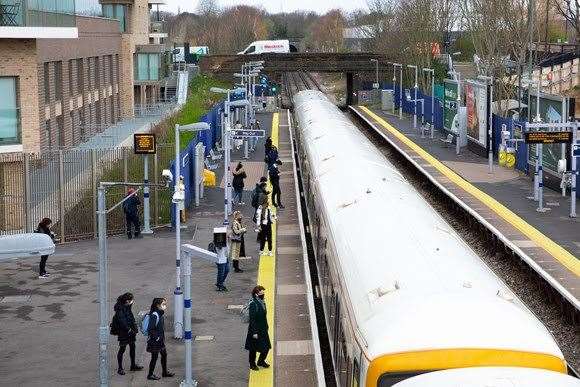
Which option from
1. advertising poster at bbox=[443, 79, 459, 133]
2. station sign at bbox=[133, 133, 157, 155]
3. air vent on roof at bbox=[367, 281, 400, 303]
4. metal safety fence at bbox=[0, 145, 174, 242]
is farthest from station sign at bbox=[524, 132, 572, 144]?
air vent on roof at bbox=[367, 281, 400, 303]

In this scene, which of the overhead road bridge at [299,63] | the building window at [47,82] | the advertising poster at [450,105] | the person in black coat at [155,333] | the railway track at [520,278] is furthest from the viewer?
the overhead road bridge at [299,63]

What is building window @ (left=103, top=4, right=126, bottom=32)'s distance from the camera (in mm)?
56562

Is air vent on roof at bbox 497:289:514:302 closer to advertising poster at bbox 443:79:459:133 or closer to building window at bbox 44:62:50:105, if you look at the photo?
building window at bbox 44:62:50:105

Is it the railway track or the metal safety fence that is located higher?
the metal safety fence

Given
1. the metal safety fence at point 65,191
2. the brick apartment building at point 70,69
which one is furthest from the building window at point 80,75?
the metal safety fence at point 65,191

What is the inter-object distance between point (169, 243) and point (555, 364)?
16.4 m

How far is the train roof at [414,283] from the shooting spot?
8.70 m

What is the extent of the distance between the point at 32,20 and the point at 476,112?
2056 centimetres

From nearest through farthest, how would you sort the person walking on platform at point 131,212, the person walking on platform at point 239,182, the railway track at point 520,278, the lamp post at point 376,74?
1. the railway track at point 520,278
2. the person walking on platform at point 131,212
3. the person walking on platform at point 239,182
4. the lamp post at point 376,74

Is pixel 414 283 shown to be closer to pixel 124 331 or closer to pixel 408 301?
pixel 408 301

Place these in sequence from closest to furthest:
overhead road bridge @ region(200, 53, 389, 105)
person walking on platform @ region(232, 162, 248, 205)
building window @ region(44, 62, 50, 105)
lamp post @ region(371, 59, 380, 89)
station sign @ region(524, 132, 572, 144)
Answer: station sign @ region(524, 132, 572, 144) < person walking on platform @ region(232, 162, 248, 205) < building window @ region(44, 62, 50, 105) < lamp post @ region(371, 59, 380, 89) < overhead road bridge @ region(200, 53, 389, 105)

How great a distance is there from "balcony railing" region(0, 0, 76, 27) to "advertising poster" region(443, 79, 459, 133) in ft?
67.6

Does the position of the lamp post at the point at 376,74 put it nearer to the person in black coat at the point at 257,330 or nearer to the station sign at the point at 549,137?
the station sign at the point at 549,137

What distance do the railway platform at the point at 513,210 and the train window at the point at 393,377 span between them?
9.42 m
